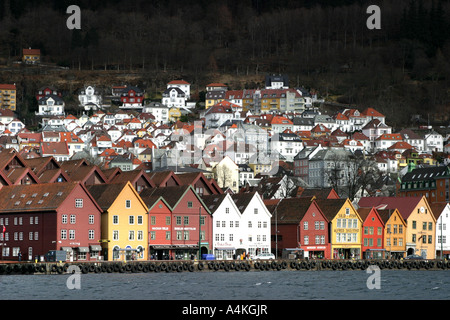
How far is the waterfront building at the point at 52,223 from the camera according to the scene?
8519 cm

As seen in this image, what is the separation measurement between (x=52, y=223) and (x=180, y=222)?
14.0 m

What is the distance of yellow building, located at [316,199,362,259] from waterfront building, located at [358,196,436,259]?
8438mm

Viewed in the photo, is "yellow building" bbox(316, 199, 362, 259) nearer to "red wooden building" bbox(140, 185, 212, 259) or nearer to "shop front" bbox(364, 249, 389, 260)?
"shop front" bbox(364, 249, 389, 260)

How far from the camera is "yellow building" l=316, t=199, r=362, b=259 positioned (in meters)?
103

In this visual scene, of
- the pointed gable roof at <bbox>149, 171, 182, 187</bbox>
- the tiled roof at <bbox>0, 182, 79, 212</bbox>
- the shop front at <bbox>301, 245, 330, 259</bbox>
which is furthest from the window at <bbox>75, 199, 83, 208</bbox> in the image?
the shop front at <bbox>301, 245, 330, 259</bbox>

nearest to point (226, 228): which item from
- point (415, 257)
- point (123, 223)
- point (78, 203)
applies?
point (123, 223)

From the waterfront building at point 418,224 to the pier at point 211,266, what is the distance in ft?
43.0

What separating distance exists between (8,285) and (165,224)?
91.2 feet

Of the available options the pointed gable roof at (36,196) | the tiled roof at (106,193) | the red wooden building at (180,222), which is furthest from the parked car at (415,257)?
the pointed gable roof at (36,196)

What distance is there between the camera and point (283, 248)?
10325 centimetres

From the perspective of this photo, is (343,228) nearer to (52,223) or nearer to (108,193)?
(108,193)

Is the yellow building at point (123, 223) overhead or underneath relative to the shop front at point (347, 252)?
overhead

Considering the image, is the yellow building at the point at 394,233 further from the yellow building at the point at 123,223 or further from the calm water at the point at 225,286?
the yellow building at the point at 123,223

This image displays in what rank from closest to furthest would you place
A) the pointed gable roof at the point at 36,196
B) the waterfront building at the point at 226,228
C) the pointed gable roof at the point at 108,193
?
the pointed gable roof at the point at 36,196 < the pointed gable roof at the point at 108,193 < the waterfront building at the point at 226,228
